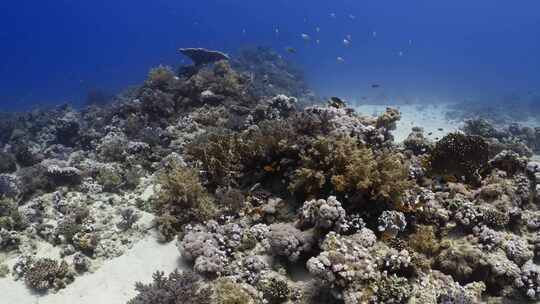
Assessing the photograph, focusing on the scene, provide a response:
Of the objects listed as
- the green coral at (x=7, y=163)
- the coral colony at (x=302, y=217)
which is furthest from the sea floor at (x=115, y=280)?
the green coral at (x=7, y=163)

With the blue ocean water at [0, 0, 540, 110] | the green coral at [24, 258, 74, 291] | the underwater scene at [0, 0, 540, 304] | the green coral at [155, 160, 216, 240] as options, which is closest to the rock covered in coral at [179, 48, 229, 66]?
the underwater scene at [0, 0, 540, 304]

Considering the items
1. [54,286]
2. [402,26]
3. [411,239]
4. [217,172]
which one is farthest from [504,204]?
[402,26]

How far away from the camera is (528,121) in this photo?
119 feet

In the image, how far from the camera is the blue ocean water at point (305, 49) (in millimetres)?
64562

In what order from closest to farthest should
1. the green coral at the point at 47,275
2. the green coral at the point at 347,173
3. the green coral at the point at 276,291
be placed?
the green coral at the point at 276,291, the green coral at the point at 347,173, the green coral at the point at 47,275

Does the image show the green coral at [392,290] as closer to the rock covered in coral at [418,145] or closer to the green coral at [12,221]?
the rock covered in coral at [418,145]

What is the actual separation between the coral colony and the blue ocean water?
2278 centimetres

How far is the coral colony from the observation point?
6.54 meters

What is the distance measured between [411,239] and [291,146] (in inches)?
140

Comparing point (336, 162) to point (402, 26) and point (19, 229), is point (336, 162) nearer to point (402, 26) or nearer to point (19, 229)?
point (19, 229)

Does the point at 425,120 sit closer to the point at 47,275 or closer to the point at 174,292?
the point at 174,292

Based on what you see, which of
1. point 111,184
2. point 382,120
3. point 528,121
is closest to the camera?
point 111,184

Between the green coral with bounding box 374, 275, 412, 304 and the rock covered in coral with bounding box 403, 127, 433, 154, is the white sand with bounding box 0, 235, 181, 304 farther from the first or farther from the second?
the rock covered in coral with bounding box 403, 127, 433, 154

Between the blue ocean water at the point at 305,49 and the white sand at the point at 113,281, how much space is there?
2603 cm
